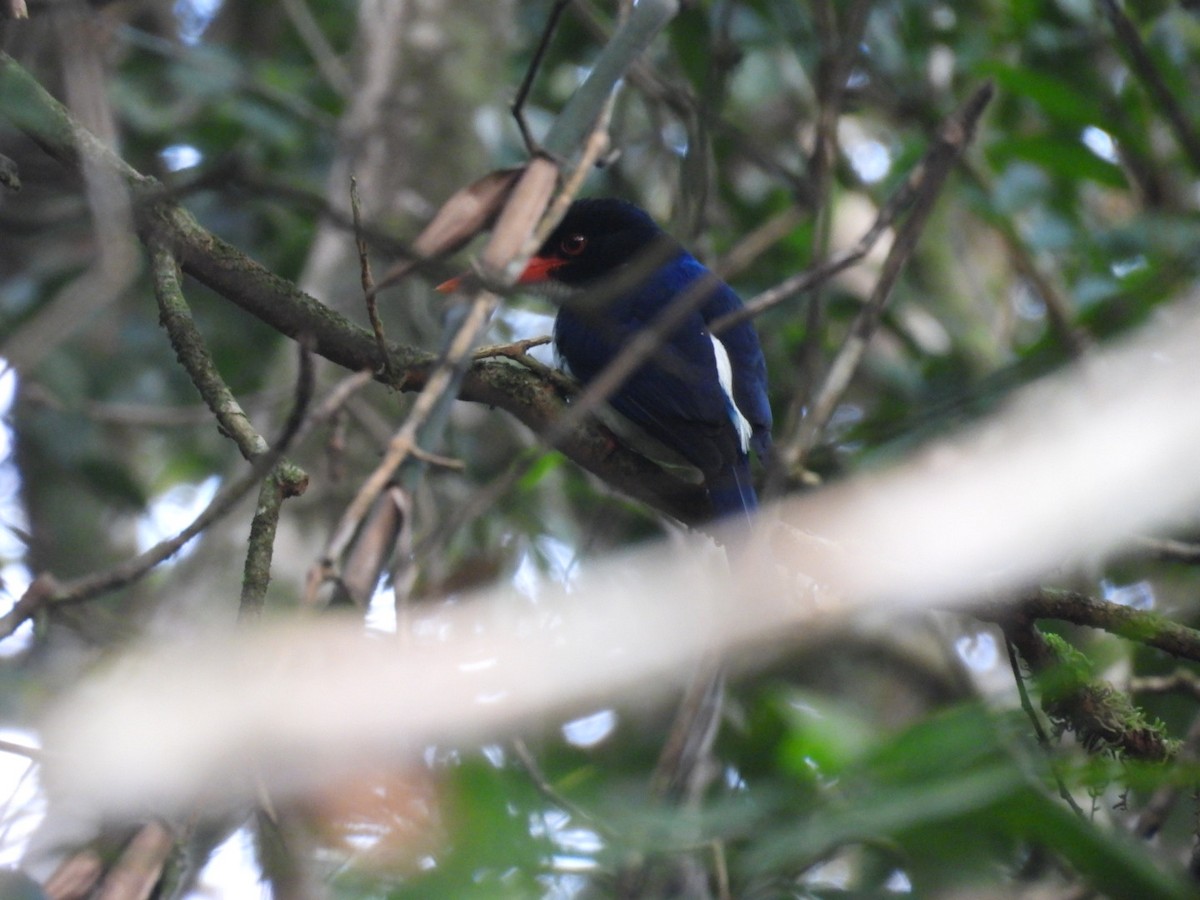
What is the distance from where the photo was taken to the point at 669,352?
3.53 m

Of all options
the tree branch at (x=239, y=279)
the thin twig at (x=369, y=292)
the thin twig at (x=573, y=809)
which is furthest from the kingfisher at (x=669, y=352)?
the thin twig at (x=573, y=809)

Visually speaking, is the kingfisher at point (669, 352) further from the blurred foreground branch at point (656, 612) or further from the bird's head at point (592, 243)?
the blurred foreground branch at point (656, 612)

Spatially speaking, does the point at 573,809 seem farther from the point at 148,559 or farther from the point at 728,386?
the point at 728,386

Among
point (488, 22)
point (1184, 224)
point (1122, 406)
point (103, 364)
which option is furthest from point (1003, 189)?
point (103, 364)

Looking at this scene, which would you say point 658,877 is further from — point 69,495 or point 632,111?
point 632,111

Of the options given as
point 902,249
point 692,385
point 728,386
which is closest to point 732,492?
point 692,385

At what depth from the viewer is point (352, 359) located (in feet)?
7.62

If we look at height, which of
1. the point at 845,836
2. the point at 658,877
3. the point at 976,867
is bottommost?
the point at 658,877

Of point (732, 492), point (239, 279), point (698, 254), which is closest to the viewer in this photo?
point (239, 279)

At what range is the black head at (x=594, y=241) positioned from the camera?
4.53 meters

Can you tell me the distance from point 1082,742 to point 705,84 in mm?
2737

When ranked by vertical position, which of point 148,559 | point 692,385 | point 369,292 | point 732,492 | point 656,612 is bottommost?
point 656,612

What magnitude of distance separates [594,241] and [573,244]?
3.1 inches

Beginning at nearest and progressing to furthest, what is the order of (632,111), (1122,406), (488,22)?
(1122,406) < (488,22) < (632,111)
